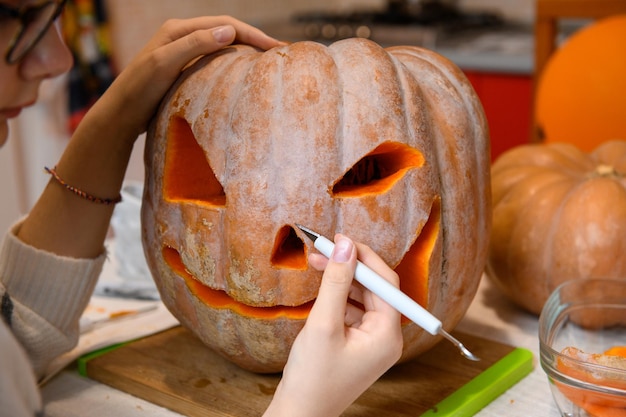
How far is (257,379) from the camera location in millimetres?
980

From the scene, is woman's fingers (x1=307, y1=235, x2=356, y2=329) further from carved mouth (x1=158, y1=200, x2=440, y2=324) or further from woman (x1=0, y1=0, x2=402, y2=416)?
carved mouth (x1=158, y1=200, x2=440, y2=324)

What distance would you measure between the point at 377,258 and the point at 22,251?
525mm

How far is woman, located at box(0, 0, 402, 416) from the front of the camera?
30.4 inches

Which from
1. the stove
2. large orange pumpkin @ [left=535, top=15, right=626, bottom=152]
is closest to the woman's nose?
large orange pumpkin @ [left=535, top=15, right=626, bottom=152]

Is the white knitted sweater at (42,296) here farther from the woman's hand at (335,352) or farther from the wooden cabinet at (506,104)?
the wooden cabinet at (506,104)

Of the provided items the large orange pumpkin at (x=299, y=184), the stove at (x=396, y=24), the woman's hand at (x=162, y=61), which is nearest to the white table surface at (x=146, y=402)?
the large orange pumpkin at (x=299, y=184)

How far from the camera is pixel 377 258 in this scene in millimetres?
831

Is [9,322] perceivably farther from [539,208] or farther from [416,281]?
[539,208]

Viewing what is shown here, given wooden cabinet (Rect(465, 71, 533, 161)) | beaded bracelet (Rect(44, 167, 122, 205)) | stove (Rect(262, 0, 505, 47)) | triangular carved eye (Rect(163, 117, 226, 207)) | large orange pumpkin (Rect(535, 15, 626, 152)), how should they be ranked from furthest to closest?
1. stove (Rect(262, 0, 505, 47))
2. wooden cabinet (Rect(465, 71, 533, 161))
3. large orange pumpkin (Rect(535, 15, 626, 152))
4. beaded bracelet (Rect(44, 167, 122, 205))
5. triangular carved eye (Rect(163, 117, 226, 207))

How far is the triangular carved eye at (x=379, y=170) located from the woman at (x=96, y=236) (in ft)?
0.28

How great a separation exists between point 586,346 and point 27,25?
0.84 metres

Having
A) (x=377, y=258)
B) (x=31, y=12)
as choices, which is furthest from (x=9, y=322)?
(x=377, y=258)

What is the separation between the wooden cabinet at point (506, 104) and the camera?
273 centimetres

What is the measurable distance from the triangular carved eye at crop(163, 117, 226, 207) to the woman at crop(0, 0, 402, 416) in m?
0.07
